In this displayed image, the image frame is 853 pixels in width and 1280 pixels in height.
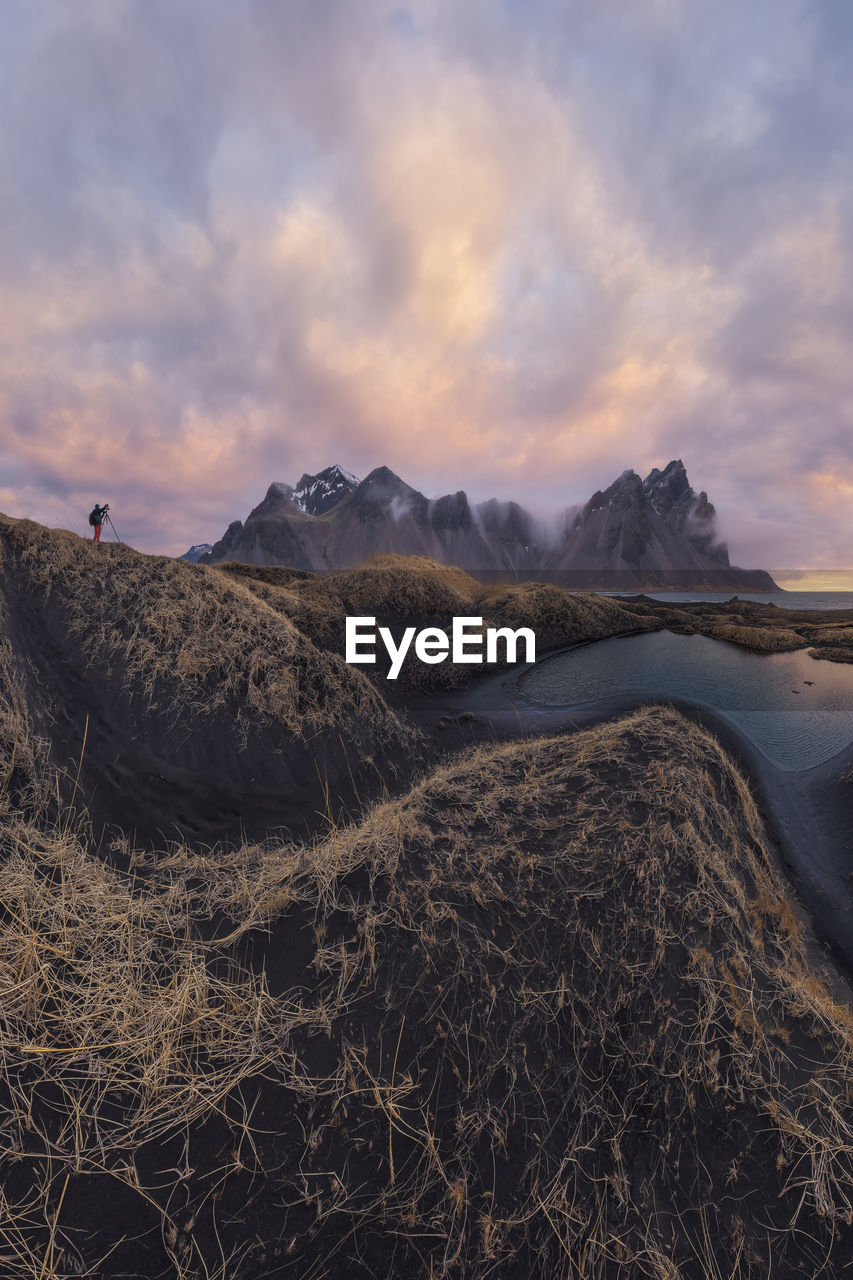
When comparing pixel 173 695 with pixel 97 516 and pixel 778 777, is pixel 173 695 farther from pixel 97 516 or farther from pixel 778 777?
pixel 778 777

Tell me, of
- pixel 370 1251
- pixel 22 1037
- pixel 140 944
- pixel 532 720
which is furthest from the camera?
pixel 532 720

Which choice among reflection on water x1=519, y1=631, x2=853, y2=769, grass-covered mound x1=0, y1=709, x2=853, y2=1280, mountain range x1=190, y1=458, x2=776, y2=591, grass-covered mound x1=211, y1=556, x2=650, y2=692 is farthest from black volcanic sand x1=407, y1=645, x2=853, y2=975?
mountain range x1=190, y1=458, x2=776, y2=591

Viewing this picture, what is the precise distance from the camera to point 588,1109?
11.5 ft

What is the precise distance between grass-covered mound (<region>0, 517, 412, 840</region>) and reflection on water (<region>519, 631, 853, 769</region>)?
10.3m

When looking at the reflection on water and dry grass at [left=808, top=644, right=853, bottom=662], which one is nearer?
the reflection on water

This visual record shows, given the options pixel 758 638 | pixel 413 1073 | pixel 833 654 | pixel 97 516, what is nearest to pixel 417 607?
pixel 97 516

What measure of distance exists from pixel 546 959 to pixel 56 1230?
4.14 m

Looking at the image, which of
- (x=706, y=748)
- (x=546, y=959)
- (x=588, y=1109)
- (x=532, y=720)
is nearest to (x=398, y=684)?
(x=532, y=720)

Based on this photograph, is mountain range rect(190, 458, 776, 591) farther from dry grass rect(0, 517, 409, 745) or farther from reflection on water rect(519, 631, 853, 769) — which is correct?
dry grass rect(0, 517, 409, 745)

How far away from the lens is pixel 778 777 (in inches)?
467

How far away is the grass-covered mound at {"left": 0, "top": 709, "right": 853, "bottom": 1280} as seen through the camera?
2705 millimetres

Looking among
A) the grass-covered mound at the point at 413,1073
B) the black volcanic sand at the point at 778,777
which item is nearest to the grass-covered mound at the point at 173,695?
the grass-covered mound at the point at 413,1073

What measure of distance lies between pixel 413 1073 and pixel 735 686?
66.8 feet

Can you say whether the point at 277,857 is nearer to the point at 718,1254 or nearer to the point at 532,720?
the point at 718,1254
